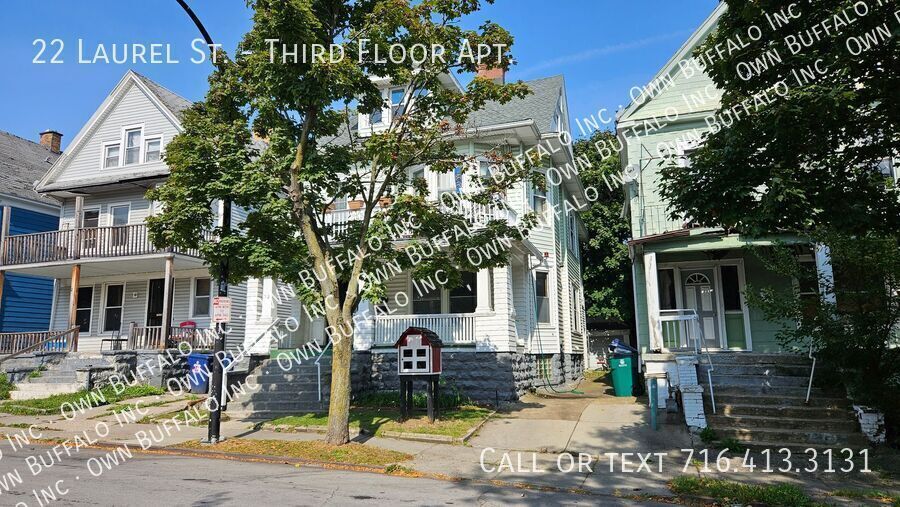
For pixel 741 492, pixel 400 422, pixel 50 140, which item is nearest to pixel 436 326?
pixel 400 422

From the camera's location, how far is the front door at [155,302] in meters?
21.9

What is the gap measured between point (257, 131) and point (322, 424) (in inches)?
242

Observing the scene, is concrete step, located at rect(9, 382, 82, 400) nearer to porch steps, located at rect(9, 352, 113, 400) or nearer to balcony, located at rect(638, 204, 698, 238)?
porch steps, located at rect(9, 352, 113, 400)

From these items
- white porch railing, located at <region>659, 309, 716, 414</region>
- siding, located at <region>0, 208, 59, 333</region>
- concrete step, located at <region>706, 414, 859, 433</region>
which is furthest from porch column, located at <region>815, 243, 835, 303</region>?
siding, located at <region>0, 208, 59, 333</region>

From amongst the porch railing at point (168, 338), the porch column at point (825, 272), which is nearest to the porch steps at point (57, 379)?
the porch railing at point (168, 338)

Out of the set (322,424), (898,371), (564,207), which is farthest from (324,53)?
(564,207)

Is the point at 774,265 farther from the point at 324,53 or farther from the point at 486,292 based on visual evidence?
the point at 324,53

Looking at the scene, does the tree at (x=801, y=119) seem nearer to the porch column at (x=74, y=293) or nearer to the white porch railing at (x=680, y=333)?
the white porch railing at (x=680, y=333)

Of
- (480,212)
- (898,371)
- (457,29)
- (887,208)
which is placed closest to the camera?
(887,208)

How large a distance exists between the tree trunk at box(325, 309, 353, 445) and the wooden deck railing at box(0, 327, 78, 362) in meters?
12.9

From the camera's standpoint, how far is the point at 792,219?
795 cm

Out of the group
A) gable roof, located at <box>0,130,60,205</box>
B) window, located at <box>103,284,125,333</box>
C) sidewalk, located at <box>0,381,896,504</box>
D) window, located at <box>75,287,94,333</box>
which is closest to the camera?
sidewalk, located at <box>0,381,896,504</box>

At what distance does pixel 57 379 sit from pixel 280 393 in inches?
294

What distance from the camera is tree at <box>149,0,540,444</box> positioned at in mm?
10078
